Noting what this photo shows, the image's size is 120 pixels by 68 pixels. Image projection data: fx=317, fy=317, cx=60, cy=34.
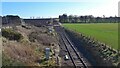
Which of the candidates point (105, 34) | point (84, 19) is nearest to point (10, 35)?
point (105, 34)

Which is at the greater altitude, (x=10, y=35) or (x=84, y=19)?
(x=10, y=35)

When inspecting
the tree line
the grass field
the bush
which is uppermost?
the bush

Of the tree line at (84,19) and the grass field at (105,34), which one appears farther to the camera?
the tree line at (84,19)

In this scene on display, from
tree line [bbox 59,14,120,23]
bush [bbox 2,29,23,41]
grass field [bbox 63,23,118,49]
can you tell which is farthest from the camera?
tree line [bbox 59,14,120,23]

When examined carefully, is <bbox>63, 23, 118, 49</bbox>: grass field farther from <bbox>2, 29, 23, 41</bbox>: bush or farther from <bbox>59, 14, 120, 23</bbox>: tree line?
<bbox>59, 14, 120, 23</bbox>: tree line

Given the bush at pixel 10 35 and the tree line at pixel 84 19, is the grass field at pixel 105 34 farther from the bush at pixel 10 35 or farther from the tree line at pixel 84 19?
the tree line at pixel 84 19

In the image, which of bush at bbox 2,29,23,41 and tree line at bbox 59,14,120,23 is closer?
bush at bbox 2,29,23,41

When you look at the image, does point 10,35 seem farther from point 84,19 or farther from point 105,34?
point 84,19

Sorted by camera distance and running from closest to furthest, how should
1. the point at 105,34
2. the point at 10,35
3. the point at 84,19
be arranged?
the point at 10,35
the point at 105,34
the point at 84,19

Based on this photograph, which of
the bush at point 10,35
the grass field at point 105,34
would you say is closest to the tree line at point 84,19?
the grass field at point 105,34

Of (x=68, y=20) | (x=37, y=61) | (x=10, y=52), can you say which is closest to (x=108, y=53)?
(x=37, y=61)

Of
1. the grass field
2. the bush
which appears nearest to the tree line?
the grass field
